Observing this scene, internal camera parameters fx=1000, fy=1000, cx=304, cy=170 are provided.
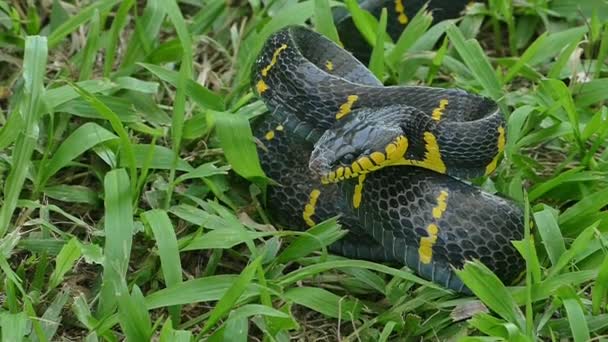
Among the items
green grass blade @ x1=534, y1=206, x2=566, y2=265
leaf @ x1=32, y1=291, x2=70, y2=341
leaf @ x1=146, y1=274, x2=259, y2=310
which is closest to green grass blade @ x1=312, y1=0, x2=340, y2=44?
green grass blade @ x1=534, y1=206, x2=566, y2=265

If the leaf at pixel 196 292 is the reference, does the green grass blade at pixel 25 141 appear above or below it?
above

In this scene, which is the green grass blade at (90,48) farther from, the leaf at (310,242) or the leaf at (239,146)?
the leaf at (310,242)

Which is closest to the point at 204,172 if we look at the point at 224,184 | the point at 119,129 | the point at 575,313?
the point at 224,184

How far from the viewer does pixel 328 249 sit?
3.72 metres

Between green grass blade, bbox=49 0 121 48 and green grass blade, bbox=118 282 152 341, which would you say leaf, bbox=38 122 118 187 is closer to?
green grass blade, bbox=49 0 121 48

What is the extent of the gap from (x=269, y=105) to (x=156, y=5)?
969 millimetres

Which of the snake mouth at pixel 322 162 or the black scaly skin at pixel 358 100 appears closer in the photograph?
the snake mouth at pixel 322 162

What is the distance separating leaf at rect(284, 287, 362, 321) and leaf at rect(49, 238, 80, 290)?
717 millimetres

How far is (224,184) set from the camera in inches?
157

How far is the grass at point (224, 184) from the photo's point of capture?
327 centimetres

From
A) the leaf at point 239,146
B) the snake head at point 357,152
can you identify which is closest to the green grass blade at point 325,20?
the leaf at point 239,146

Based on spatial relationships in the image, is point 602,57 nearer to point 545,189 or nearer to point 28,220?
point 545,189

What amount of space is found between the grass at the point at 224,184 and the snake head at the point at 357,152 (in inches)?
8.4

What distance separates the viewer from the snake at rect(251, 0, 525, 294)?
3.44m
